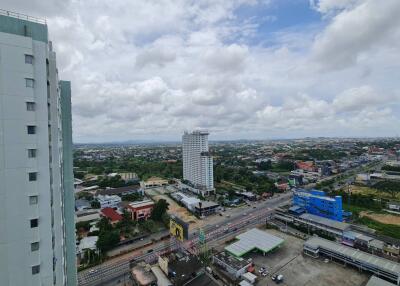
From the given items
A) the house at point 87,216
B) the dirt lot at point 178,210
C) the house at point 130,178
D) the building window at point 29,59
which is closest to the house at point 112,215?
the house at point 87,216

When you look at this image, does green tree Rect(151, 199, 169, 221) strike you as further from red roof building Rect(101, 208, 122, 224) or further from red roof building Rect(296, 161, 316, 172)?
red roof building Rect(296, 161, 316, 172)

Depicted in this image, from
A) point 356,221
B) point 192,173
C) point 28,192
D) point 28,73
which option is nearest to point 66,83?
point 28,73

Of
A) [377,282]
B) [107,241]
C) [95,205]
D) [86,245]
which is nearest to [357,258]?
[377,282]

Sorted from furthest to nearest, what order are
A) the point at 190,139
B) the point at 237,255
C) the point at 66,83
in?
1. the point at 190,139
2. the point at 237,255
3. the point at 66,83

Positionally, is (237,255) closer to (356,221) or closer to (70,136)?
(70,136)

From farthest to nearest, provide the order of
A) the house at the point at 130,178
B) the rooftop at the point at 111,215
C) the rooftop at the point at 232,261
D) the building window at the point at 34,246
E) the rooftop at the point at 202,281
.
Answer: the house at the point at 130,178 → the rooftop at the point at 111,215 → the rooftop at the point at 232,261 → the rooftop at the point at 202,281 → the building window at the point at 34,246

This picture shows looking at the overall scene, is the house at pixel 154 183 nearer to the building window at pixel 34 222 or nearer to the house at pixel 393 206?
the house at pixel 393 206
